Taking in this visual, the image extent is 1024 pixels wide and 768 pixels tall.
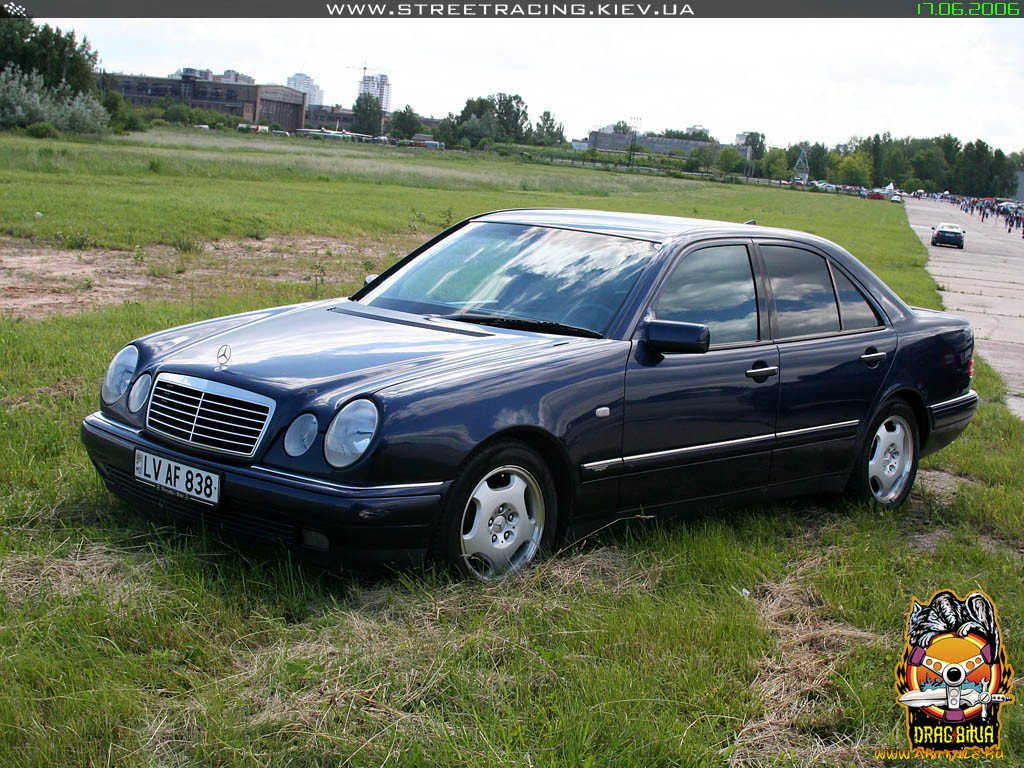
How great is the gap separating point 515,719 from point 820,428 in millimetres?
2902

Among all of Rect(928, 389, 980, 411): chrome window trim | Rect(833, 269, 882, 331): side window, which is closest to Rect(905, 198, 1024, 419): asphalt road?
Rect(928, 389, 980, 411): chrome window trim

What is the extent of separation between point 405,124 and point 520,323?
180 m

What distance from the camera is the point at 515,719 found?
115 inches

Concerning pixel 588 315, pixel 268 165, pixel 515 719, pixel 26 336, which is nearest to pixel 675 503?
pixel 588 315

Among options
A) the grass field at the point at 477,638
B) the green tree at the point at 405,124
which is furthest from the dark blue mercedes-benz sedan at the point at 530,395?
the green tree at the point at 405,124

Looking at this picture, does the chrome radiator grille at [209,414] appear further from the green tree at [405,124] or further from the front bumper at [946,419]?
the green tree at [405,124]

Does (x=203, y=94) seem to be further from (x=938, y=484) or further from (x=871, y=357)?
(x=871, y=357)

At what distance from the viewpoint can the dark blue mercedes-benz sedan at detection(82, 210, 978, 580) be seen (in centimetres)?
374

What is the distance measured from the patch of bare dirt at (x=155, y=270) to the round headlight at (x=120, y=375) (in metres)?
5.88

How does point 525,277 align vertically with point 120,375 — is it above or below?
above

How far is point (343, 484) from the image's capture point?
3.65m

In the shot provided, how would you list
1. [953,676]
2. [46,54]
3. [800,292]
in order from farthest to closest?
[46,54]
[800,292]
[953,676]

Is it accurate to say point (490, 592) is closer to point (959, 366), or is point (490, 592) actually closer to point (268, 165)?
point (959, 366)

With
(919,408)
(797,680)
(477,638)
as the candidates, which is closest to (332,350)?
(477,638)
